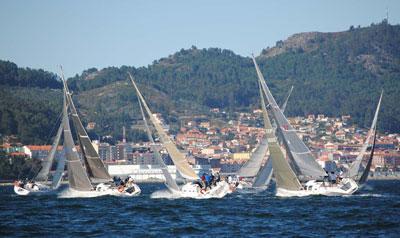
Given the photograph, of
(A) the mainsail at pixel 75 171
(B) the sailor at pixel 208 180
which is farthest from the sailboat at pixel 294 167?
(A) the mainsail at pixel 75 171

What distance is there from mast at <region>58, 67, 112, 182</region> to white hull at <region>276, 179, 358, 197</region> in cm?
1259

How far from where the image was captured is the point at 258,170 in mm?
85062

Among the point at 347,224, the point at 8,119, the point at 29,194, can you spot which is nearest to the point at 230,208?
the point at 347,224

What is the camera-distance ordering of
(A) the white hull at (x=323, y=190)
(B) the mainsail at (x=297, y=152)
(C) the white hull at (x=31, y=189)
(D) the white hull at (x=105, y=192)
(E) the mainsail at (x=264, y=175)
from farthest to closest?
(C) the white hull at (x=31, y=189) → (E) the mainsail at (x=264, y=175) → (D) the white hull at (x=105, y=192) → (A) the white hull at (x=323, y=190) → (B) the mainsail at (x=297, y=152)

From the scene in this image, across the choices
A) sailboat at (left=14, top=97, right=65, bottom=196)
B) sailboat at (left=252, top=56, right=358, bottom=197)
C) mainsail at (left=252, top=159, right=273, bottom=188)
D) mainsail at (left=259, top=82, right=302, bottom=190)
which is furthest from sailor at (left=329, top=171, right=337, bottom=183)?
sailboat at (left=14, top=97, right=65, bottom=196)

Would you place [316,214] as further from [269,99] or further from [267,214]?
[269,99]

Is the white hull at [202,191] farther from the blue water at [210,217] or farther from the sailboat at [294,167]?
the sailboat at [294,167]

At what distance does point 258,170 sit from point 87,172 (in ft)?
60.5

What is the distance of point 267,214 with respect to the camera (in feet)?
168

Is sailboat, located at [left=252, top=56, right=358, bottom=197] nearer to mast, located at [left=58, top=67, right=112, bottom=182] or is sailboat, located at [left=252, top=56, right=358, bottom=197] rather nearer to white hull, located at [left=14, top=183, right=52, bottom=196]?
mast, located at [left=58, top=67, right=112, bottom=182]

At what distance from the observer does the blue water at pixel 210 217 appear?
1688 inches

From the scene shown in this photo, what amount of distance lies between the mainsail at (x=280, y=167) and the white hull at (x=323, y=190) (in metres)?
0.52

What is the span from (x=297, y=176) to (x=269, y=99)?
15.8 ft

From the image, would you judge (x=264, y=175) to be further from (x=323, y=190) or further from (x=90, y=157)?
(x=323, y=190)
